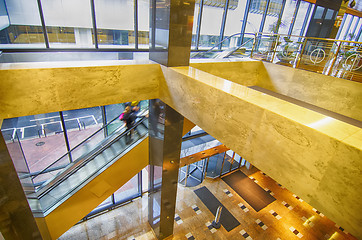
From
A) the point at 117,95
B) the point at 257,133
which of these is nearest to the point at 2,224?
the point at 117,95

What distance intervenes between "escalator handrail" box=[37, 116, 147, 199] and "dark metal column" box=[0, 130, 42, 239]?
1440mm

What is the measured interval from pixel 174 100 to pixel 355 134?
10.4 feet

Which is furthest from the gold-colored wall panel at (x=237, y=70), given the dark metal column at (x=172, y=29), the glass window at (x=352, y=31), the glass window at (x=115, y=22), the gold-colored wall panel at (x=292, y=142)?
the glass window at (x=352, y=31)

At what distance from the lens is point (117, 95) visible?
4.44m

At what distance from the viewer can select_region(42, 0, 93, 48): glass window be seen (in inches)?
225

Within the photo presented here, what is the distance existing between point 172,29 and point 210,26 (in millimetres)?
5712

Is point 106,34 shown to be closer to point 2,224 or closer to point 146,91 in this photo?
point 146,91

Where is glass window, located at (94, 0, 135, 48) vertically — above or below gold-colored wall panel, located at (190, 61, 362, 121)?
above

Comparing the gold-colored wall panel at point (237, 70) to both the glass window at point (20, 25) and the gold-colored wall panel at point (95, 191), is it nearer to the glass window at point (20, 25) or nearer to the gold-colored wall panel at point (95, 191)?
the gold-colored wall panel at point (95, 191)

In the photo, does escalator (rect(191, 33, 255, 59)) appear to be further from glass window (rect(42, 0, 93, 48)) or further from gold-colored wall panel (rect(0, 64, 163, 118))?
gold-colored wall panel (rect(0, 64, 163, 118))

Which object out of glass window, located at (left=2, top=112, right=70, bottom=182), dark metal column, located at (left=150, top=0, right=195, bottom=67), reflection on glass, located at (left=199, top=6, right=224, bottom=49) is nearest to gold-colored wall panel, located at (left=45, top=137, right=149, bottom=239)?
glass window, located at (left=2, top=112, right=70, bottom=182)

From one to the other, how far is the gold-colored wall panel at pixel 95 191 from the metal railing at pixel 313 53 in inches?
205

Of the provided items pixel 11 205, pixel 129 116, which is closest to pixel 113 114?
pixel 129 116

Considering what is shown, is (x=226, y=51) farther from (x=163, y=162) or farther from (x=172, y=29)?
(x=163, y=162)
